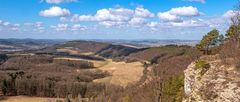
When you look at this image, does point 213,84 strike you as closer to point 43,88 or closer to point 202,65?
point 202,65

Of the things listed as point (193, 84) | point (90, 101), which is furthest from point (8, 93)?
point (193, 84)

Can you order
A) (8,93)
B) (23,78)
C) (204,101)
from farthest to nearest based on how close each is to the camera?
(23,78) → (8,93) → (204,101)

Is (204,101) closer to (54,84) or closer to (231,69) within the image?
(231,69)

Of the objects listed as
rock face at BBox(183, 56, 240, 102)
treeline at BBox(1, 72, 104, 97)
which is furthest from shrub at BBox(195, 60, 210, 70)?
treeline at BBox(1, 72, 104, 97)

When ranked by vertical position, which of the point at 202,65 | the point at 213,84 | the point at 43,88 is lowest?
the point at 43,88

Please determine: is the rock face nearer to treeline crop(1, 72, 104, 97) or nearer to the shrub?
the shrub

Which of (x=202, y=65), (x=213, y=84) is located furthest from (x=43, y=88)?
(x=213, y=84)

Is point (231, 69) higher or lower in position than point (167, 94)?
higher

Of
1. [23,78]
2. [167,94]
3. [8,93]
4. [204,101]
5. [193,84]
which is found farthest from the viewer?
[23,78]

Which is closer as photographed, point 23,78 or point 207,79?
point 207,79
